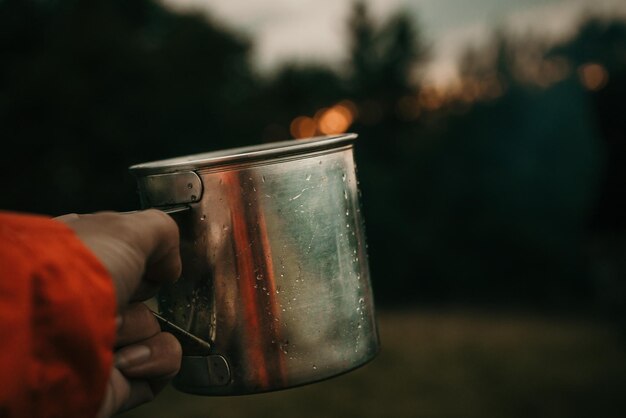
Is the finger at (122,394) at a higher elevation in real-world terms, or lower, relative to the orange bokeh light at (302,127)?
higher

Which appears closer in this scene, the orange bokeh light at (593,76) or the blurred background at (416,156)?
the blurred background at (416,156)

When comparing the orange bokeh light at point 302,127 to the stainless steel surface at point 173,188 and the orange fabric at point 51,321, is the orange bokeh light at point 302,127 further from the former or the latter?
the orange fabric at point 51,321

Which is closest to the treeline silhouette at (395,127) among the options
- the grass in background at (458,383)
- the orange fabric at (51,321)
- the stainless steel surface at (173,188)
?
the grass in background at (458,383)

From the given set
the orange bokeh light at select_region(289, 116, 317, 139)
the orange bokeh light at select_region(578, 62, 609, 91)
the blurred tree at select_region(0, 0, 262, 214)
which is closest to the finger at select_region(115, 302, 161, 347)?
the blurred tree at select_region(0, 0, 262, 214)

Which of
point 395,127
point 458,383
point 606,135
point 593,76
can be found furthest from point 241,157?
point 395,127

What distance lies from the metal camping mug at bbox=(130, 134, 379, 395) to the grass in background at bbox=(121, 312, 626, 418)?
26.2 feet

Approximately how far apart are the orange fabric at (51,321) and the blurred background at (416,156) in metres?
8.47

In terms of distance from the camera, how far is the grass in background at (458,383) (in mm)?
9930

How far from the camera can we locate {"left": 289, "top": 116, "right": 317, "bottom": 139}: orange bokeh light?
3065cm

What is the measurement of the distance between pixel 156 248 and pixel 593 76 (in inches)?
1376

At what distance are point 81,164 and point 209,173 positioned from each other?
61.7ft

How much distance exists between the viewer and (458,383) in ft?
39.0

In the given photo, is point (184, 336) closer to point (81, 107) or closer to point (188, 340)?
point (188, 340)

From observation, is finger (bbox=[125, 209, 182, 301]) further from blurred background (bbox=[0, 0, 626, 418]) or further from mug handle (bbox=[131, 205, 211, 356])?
blurred background (bbox=[0, 0, 626, 418])
